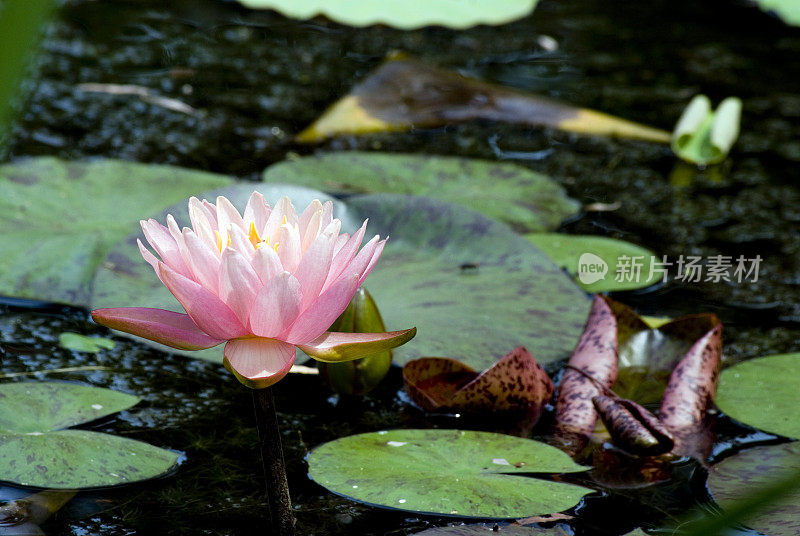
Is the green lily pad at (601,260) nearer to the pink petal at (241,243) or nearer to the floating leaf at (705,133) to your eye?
the floating leaf at (705,133)

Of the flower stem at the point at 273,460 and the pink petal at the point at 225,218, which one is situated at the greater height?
the pink petal at the point at 225,218

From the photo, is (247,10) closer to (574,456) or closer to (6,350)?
(6,350)

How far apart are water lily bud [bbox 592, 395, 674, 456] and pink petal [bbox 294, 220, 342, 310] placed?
0.54m

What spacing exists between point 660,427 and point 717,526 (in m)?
0.75

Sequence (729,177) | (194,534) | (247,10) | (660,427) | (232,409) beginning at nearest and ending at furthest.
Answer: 1. (194,534)
2. (660,427)
3. (232,409)
4. (729,177)
5. (247,10)

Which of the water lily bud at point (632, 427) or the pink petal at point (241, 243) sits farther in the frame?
the water lily bud at point (632, 427)

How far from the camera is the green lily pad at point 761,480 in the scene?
0.93 meters

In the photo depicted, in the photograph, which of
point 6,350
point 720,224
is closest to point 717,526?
point 6,350

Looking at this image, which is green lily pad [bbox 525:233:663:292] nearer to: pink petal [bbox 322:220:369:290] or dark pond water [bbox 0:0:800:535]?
dark pond water [bbox 0:0:800:535]

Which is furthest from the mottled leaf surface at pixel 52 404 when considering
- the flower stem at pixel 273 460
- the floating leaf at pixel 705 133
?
the floating leaf at pixel 705 133

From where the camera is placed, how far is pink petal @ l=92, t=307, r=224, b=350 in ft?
2.35

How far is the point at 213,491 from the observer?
98cm

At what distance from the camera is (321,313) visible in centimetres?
72

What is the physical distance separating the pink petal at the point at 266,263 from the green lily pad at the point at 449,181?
1.12m
